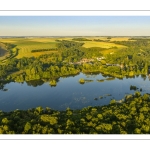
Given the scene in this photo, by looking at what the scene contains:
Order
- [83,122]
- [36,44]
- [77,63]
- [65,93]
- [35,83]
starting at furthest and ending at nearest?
[77,63] → [35,83] → [65,93] → [36,44] → [83,122]

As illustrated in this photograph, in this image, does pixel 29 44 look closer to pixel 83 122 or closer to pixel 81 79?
pixel 81 79

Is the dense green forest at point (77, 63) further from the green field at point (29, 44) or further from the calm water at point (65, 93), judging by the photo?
the calm water at point (65, 93)

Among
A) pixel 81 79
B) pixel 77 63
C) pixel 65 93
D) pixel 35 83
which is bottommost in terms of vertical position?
pixel 65 93

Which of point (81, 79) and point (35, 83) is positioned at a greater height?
point (81, 79)

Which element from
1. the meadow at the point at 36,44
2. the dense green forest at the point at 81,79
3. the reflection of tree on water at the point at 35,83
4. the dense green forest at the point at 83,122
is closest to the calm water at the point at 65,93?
the reflection of tree on water at the point at 35,83

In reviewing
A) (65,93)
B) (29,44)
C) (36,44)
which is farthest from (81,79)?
(29,44)
